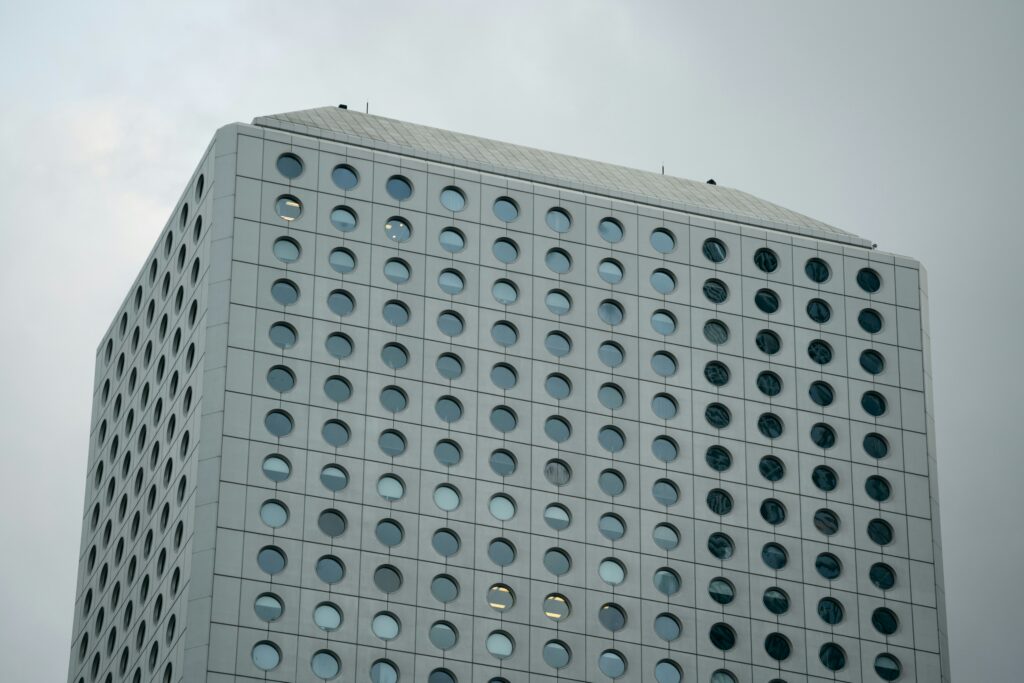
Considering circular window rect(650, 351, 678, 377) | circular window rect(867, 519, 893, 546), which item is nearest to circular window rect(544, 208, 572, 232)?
circular window rect(650, 351, 678, 377)

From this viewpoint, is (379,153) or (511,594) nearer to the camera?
(511,594)

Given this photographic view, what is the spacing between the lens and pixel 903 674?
81812 mm

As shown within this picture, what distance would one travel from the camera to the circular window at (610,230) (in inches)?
3354

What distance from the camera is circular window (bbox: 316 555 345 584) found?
246ft

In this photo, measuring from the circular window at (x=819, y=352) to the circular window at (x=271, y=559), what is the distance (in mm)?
23014

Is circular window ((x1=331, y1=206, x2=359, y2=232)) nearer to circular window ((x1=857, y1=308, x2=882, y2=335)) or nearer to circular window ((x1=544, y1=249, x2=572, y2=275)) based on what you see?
circular window ((x1=544, y1=249, x2=572, y2=275))

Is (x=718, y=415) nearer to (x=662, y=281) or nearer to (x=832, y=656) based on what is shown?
(x=662, y=281)

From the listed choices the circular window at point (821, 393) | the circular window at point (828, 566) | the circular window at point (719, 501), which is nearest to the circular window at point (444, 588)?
the circular window at point (719, 501)

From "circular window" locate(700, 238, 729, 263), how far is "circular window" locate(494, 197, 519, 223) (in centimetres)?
764

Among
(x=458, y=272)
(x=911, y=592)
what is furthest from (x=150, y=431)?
(x=911, y=592)

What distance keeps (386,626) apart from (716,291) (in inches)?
779

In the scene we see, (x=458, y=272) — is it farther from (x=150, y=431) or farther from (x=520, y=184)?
(x=150, y=431)

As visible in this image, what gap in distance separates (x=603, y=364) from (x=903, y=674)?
1559 centimetres

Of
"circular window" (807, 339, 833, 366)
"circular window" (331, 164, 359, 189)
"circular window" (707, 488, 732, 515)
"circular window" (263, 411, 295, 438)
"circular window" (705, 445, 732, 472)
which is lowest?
"circular window" (707, 488, 732, 515)
